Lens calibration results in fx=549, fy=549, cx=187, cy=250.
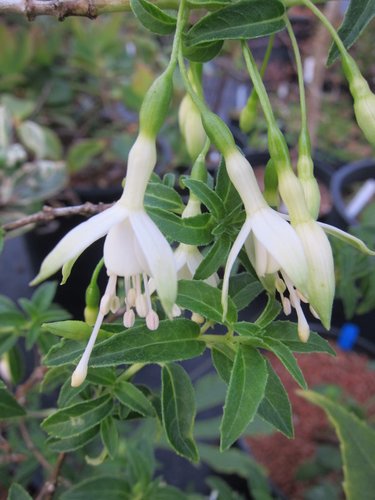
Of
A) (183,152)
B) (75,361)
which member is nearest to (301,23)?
(183,152)

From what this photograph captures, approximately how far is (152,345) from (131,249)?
0.22 ft

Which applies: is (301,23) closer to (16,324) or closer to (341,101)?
(341,101)

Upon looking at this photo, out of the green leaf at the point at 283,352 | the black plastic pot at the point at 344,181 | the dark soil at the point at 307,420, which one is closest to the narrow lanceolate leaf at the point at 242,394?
the green leaf at the point at 283,352

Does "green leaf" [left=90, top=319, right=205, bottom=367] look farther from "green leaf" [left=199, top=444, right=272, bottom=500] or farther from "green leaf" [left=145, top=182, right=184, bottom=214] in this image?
"green leaf" [left=199, top=444, right=272, bottom=500]

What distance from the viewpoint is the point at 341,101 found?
247cm

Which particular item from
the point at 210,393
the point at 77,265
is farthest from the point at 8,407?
the point at 77,265

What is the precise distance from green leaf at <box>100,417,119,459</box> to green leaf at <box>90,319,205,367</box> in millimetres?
135

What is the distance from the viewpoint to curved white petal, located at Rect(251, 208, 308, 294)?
32 centimetres

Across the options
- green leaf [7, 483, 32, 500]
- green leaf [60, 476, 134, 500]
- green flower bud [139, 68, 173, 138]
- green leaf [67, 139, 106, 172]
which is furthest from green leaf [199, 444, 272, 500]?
green leaf [67, 139, 106, 172]

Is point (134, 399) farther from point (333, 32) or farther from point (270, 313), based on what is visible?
point (333, 32)

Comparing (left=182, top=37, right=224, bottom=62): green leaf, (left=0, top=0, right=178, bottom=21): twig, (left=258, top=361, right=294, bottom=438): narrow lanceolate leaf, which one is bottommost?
(left=258, top=361, right=294, bottom=438): narrow lanceolate leaf

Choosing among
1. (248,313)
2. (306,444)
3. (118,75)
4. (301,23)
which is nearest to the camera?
(306,444)

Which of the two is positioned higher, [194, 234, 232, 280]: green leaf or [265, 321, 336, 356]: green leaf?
[194, 234, 232, 280]: green leaf

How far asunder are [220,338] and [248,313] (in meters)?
1.00
